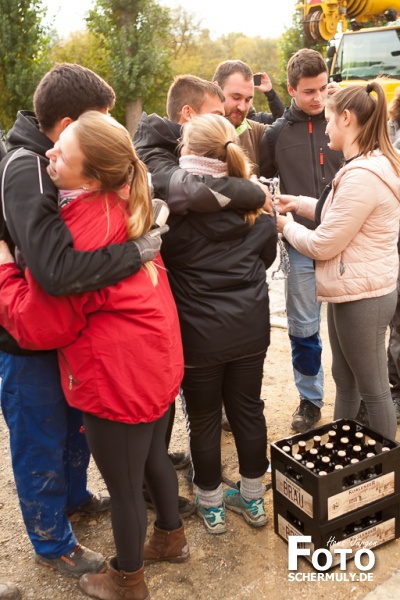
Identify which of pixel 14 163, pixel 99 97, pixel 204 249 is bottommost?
pixel 204 249

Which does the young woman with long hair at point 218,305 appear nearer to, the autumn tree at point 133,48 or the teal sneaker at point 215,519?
the teal sneaker at point 215,519

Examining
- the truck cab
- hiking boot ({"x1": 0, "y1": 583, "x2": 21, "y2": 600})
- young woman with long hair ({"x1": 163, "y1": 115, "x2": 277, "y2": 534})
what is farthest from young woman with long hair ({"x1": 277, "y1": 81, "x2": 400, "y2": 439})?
the truck cab

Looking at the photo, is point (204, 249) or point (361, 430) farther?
point (361, 430)

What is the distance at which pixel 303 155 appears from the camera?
12.5ft

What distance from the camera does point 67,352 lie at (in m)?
2.17

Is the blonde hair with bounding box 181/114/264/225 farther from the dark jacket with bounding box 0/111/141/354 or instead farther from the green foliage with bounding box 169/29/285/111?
the green foliage with bounding box 169/29/285/111

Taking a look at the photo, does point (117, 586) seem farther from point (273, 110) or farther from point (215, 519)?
point (273, 110)

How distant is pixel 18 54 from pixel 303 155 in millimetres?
13868

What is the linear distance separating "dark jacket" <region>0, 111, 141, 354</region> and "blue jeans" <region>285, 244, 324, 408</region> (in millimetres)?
1898

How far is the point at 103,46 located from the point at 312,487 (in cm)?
2173

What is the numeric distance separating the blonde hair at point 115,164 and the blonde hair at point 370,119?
113 cm

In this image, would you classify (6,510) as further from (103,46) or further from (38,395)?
(103,46)

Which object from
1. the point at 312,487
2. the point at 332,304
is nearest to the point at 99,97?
the point at 332,304

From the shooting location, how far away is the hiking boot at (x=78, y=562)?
264 cm
